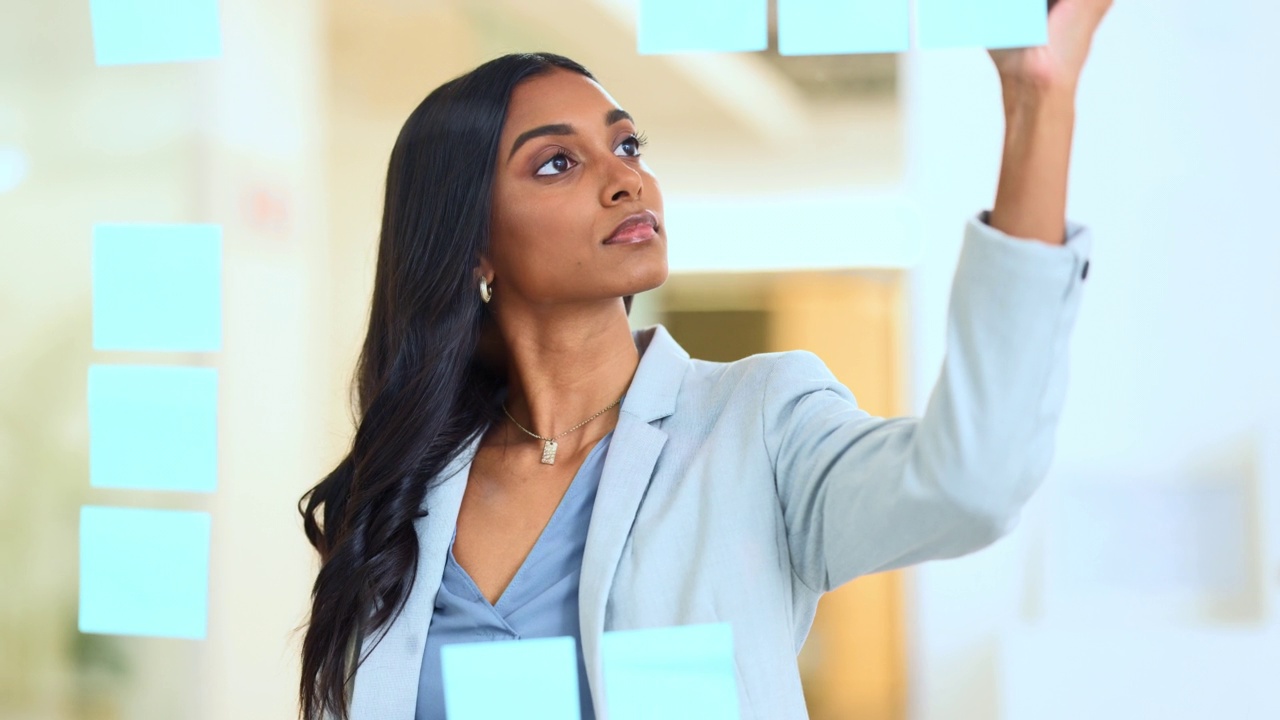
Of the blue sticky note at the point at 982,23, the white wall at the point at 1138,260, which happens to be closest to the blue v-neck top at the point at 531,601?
the blue sticky note at the point at 982,23

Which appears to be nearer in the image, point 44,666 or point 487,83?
point 487,83

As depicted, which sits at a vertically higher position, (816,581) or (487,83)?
(487,83)

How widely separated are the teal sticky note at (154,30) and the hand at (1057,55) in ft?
3.15

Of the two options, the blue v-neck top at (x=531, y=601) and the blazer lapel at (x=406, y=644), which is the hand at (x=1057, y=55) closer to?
the blue v-neck top at (x=531, y=601)

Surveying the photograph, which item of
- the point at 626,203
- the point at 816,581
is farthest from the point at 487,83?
the point at 816,581

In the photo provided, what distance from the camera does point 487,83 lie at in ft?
3.85

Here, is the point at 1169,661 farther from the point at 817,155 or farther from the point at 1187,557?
the point at 817,155

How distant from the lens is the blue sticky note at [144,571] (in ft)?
4.52

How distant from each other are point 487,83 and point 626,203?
0.22 meters

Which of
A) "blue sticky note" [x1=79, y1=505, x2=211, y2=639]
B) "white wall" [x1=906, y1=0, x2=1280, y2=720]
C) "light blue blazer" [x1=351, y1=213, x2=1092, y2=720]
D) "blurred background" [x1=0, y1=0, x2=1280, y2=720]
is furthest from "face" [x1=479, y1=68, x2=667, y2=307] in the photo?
"white wall" [x1=906, y1=0, x2=1280, y2=720]

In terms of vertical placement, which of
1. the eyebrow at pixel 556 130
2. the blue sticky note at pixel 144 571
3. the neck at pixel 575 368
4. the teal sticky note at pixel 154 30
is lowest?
the blue sticky note at pixel 144 571

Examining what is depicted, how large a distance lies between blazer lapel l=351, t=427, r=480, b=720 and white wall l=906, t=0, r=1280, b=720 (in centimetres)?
113

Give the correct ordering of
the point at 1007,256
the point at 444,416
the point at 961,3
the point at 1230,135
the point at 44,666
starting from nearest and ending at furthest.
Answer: the point at 1007,256
the point at 961,3
the point at 444,416
the point at 1230,135
the point at 44,666

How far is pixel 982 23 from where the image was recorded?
895 millimetres
